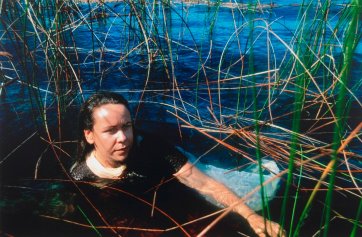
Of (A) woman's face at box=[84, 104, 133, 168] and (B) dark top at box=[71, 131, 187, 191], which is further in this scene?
(B) dark top at box=[71, 131, 187, 191]

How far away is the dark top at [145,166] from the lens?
7.61 feet

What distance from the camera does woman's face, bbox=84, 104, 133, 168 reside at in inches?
78.3

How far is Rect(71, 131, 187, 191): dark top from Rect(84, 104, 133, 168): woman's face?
219mm

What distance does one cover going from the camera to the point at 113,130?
2.01 meters

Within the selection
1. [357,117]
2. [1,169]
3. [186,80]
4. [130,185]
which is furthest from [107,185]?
[357,117]

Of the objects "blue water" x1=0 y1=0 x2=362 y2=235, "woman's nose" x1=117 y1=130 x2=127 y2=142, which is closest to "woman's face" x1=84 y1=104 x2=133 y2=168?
"woman's nose" x1=117 y1=130 x2=127 y2=142

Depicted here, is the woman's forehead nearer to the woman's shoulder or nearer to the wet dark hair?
the wet dark hair

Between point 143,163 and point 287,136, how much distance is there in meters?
1.00

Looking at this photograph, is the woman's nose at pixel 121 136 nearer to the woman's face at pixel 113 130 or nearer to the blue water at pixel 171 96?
the woman's face at pixel 113 130

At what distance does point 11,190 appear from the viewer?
2279 mm

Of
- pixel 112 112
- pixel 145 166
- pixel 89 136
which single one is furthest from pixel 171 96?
pixel 112 112

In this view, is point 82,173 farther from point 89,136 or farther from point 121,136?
point 121,136

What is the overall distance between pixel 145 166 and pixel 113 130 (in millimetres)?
456

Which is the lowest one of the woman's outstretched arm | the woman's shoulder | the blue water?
the woman's outstretched arm
